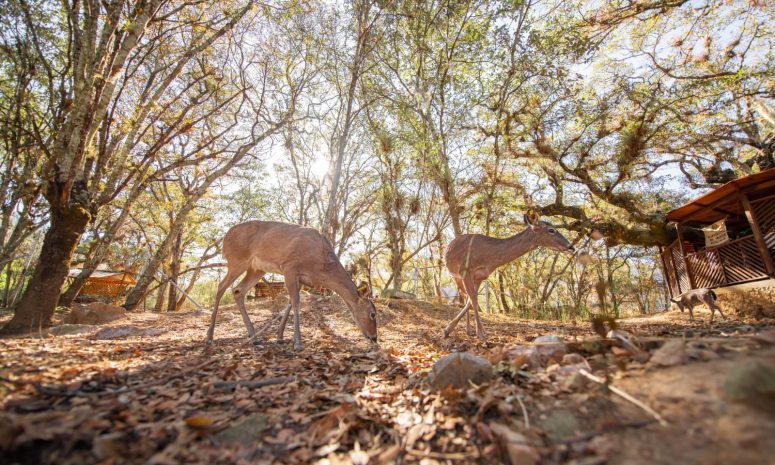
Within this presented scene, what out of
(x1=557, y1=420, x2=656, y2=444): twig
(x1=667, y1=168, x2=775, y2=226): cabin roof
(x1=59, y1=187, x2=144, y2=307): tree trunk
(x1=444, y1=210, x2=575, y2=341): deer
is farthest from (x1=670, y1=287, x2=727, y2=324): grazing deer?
(x1=59, y1=187, x2=144, y2=307): tree trunk

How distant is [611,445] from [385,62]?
655 inches

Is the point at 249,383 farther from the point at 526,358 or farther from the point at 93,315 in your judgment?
the point at 93,315

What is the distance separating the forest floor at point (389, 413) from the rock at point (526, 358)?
0.10 meters

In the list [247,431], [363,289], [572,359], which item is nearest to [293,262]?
[363,289]

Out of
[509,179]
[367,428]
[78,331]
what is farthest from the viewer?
[509,179]

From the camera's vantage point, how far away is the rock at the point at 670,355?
2.38m

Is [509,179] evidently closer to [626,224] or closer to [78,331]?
[626,224]

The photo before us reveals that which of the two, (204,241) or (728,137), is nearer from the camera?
(728,137)

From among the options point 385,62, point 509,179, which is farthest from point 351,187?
point 509,179

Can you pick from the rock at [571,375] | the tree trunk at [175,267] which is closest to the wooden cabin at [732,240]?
the rock at [571,375]

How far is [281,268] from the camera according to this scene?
6.52 metres

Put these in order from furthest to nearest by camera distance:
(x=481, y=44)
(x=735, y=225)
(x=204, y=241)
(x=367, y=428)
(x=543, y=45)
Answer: (x=204, y=241)
(x=735, y=225)
(x=481, y=44)
(x=543, y=45)
(x=367, y=428)

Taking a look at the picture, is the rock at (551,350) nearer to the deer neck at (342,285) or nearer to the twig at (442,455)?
the twig at (442,455)

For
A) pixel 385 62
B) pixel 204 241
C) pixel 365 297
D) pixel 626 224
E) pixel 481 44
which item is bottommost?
pixel 365 297
